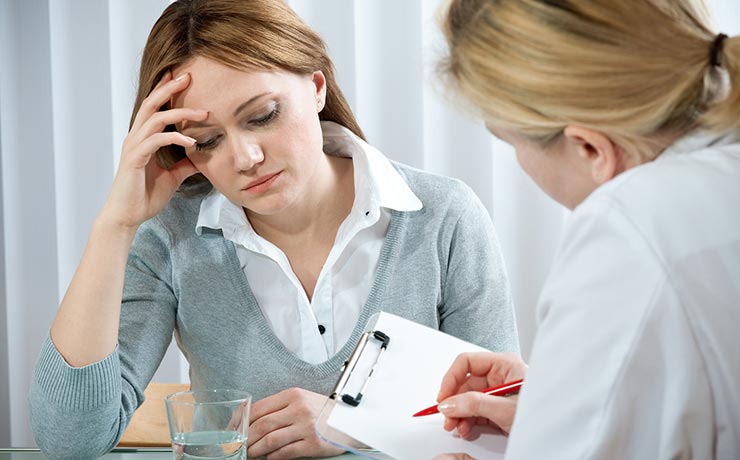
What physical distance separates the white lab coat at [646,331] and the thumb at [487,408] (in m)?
0.26

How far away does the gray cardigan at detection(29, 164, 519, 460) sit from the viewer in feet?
5.01

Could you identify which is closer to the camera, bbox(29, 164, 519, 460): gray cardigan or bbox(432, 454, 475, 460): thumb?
bbox(432, 454, 475, 460): thumb

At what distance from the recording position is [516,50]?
0.82 metres

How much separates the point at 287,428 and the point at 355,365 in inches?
7.9

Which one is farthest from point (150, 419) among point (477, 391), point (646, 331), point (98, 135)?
point (646, 331)

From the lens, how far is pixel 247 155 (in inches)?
54.3

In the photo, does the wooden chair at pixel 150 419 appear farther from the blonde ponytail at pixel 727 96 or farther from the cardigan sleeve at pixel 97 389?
the blonde ponytail at pixel 727 96

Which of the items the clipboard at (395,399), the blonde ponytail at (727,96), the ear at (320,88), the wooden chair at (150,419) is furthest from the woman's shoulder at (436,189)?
the blonde ponytail at (727,96)

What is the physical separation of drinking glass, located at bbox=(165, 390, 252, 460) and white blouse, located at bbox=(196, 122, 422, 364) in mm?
430

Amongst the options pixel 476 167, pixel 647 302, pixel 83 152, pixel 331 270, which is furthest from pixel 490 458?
pixel 83 152

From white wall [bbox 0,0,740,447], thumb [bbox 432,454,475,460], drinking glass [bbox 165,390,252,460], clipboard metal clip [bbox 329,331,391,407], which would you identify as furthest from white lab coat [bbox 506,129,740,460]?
white wall [bbox 0,0,740,447]

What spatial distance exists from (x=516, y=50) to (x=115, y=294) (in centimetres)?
84

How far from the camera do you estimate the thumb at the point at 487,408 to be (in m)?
1.01

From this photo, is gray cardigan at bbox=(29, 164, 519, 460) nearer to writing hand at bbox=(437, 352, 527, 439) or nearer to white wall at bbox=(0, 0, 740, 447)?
writing hand at bbox=(437, 352, 527, 439)
